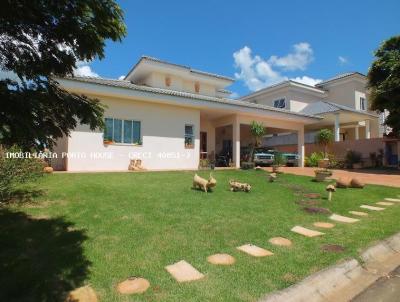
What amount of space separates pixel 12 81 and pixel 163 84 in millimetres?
17937

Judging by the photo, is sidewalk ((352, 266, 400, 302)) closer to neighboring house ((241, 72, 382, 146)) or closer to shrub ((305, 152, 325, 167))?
shrub ((305, 152, 325, 167))

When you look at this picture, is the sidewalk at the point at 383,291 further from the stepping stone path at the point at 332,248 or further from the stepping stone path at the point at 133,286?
the stepping stone path at the point at 133,286

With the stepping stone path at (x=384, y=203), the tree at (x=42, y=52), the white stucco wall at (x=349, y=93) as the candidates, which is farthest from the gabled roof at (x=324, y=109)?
the tree at (x=42, y=52)

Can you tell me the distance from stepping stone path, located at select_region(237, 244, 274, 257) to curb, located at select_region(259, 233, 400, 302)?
0.88 meters

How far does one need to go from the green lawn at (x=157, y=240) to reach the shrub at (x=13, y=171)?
637 mm

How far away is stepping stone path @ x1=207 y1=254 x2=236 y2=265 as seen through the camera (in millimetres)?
4109

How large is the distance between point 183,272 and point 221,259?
696mm

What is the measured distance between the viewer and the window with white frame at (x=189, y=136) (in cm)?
1719

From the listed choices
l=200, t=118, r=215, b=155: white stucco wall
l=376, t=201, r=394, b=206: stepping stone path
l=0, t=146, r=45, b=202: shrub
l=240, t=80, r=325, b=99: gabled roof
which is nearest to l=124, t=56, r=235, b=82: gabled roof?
l=200, t=118, r=215, b=155: white stucco wall

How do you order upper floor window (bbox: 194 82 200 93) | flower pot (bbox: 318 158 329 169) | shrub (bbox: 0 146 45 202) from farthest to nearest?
upper floor window (bbox: 194 82 200 93) → flower pot (bbox: 318 158 329 169) → shrub (bbox: 0 146 45 202)

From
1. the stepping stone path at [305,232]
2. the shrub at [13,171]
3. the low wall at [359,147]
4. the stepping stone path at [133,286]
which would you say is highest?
the low wall at [359,147]

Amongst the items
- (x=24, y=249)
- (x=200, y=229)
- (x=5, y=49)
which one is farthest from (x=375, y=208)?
(x=5, y=49)

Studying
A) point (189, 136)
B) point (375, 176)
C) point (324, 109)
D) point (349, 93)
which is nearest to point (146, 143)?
point (189, 136)

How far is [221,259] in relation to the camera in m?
4.22
